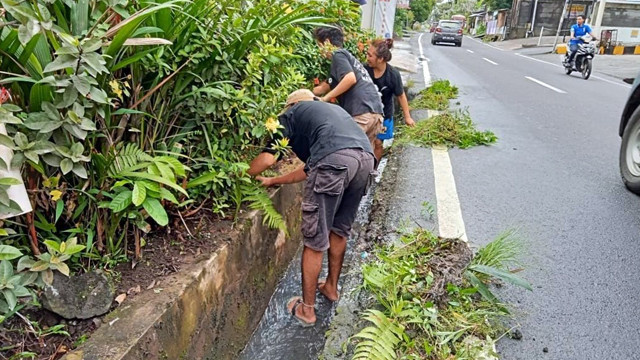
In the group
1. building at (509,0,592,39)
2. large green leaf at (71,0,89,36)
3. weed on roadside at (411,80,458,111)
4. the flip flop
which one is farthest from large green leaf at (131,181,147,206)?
building at (509,0,592,39)

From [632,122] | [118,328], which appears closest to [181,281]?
[118,328]

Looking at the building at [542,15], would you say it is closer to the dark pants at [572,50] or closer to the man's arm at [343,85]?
the dark pants at [572,50]

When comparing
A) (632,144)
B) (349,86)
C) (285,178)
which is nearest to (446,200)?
(349,86)

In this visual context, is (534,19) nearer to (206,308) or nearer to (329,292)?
(329,292)

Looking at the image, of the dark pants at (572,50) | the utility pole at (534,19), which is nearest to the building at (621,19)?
the utility pole at (534,19)

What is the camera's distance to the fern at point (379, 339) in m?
1.81

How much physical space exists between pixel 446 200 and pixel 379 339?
213 centimetres

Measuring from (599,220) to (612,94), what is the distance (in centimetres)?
820

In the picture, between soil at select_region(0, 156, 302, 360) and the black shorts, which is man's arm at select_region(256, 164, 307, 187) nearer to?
the black shorts

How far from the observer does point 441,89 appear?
8.31 m

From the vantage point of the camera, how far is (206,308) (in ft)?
7.54

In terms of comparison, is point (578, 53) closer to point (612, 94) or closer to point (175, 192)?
point (612, 94)

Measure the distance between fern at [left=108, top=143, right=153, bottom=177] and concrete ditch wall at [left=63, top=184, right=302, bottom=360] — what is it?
583 millimetres

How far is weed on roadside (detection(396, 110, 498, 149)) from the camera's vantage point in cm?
542
